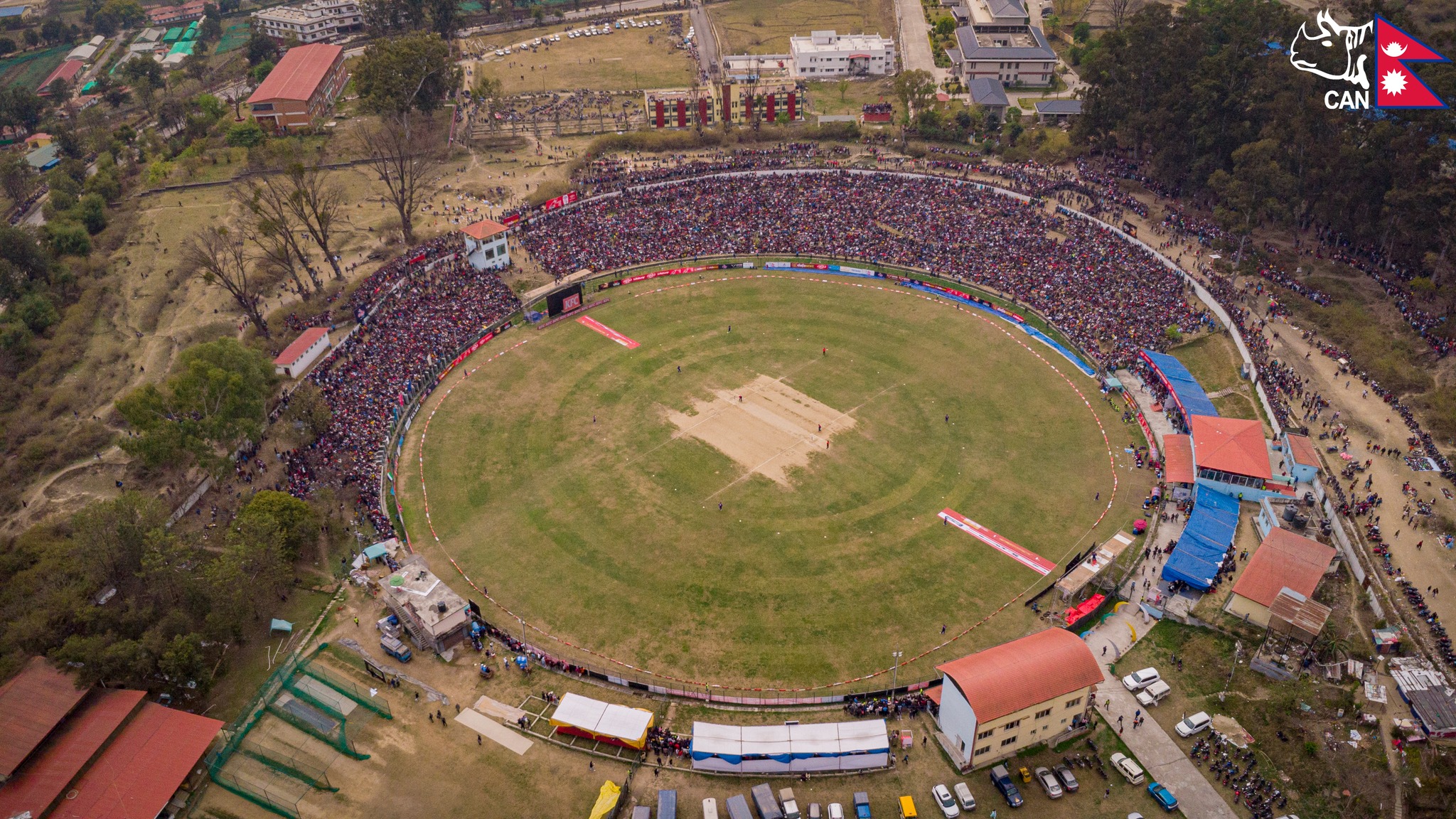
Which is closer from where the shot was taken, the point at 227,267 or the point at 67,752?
the point at 67,752

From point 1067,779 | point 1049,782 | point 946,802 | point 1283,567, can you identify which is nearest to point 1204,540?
point 1283,567

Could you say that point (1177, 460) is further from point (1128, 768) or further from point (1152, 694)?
point (1128, 768)

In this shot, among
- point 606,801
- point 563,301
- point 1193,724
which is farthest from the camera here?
point 563,301

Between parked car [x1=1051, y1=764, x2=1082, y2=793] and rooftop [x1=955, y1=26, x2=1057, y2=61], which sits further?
rooftop [x1=955, y1=26, x2=1057, y2=61]

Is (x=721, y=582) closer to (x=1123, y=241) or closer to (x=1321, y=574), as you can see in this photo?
(x=1321, y=574)

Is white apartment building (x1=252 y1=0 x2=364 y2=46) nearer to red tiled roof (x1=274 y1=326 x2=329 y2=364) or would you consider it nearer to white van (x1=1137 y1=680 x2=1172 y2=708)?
red tiled roof (x1=274 y1=326 x2=329 y2=364)

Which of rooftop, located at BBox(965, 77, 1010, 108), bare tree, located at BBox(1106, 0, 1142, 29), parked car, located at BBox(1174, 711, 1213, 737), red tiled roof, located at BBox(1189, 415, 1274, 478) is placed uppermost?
bare tree, located at BBox(1106, 0, 1142, 29)

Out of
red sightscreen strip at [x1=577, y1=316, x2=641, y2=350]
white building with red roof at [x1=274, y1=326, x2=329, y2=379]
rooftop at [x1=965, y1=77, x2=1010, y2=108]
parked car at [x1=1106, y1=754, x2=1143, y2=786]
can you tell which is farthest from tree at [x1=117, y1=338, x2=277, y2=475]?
rooftop at [x1=965, y1=77, x2=1010, y2=108]
